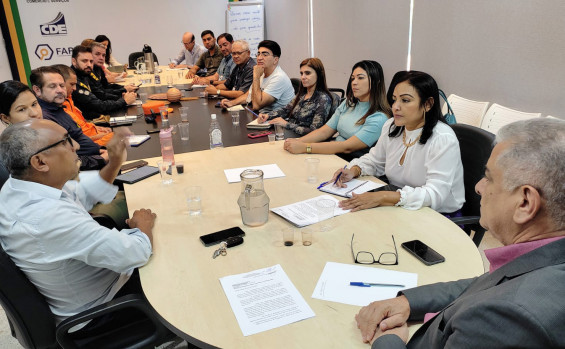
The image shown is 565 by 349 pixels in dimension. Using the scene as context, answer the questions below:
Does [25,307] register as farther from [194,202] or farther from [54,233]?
[194,202]

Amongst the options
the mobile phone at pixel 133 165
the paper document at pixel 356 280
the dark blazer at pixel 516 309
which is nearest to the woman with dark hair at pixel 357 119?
the mobile phone at pixel 133 165

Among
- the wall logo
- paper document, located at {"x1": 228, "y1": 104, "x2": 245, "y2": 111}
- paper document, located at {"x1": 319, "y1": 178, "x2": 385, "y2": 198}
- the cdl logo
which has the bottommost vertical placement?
paper document, located at {"x1": 319, "y1": 178, "x2": 385, "y2": 198}

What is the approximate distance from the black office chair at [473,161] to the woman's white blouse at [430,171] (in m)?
0.06

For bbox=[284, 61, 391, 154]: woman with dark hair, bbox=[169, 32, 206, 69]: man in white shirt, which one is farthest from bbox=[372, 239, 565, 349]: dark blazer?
bbox=[169, 32, 206, 69]: man in white shirt

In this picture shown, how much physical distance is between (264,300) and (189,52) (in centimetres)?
744

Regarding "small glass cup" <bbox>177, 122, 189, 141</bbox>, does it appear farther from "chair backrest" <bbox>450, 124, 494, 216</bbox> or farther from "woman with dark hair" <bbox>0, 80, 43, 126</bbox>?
"chair backrest" <bbox>450, 124, 494, 216</bbox>

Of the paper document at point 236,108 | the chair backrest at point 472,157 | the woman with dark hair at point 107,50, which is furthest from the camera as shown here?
the woman with dark hair at point 107,50

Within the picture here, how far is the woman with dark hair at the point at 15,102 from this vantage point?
252 cm

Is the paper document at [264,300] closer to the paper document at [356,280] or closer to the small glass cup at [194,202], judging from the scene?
the paper document at [356,280]

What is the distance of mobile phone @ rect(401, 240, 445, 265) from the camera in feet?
4.67

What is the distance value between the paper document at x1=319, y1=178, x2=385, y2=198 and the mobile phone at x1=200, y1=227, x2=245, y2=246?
596mm

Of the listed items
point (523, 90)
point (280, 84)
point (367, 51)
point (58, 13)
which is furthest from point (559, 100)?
point (58, 13)

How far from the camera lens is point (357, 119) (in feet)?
9.96

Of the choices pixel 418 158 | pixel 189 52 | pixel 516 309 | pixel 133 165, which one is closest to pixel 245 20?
pixel 189 52
